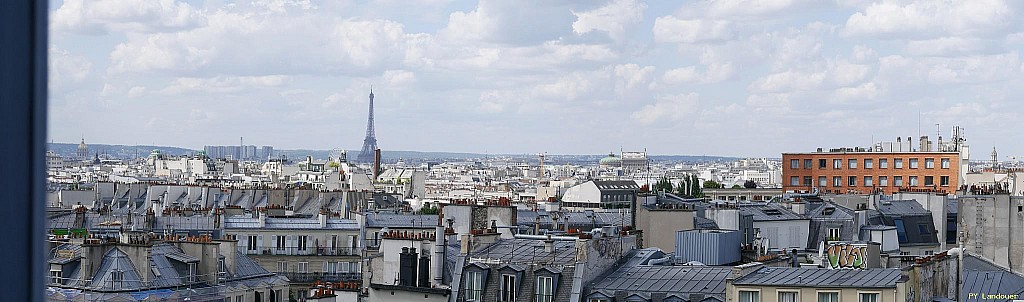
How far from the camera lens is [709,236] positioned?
2338 centimetres

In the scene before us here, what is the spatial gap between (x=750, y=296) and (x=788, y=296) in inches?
18.3

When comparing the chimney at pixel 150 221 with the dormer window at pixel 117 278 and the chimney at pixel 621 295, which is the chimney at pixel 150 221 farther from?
the chimney at pixel 621 295

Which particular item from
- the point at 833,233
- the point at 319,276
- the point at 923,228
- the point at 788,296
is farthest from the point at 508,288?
the point at 923,228

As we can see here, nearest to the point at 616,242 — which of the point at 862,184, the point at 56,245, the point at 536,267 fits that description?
the point at 536,267

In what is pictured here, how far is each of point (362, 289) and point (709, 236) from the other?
18.0 ft

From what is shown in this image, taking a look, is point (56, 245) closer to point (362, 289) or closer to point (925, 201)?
point (362, 289)

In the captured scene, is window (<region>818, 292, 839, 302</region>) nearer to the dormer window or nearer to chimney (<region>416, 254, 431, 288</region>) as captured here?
chimney (<region>416, 254, 431, 288</region>)

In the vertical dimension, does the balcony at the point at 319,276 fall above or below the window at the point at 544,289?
below

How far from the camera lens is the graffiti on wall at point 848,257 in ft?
66.6

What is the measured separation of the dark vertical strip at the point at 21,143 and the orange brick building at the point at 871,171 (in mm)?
69249

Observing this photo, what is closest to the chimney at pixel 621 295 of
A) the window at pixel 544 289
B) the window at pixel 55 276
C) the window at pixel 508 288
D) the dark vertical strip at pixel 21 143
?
the window at pixel 544 289

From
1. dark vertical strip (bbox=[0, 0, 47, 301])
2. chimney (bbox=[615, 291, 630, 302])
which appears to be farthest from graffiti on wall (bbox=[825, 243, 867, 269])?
dark vertical strip (bbox=[0, 0, 47, 301])

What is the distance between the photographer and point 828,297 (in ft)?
58.7

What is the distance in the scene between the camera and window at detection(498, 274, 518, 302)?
19984 millimetres
